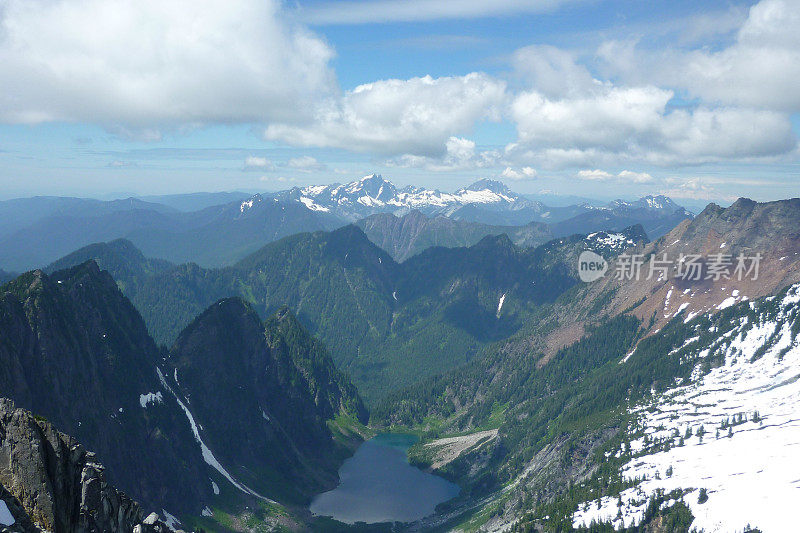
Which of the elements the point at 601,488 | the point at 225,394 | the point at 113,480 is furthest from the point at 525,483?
the point at 113,480

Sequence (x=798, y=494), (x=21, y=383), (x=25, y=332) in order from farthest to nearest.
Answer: (x=798, y=494) < (x=25, y=332) < (x=21, y=383)

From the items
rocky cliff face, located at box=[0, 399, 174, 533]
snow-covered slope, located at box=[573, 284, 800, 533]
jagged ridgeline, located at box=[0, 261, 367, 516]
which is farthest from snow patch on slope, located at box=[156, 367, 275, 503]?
rocky cliff face, located at box=[0, 399, 174, 533]

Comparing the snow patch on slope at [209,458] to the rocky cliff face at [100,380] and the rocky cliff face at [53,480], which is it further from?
the rocky cliff face at [53,480]

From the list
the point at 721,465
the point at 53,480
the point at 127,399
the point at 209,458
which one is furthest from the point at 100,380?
the point at 721,465

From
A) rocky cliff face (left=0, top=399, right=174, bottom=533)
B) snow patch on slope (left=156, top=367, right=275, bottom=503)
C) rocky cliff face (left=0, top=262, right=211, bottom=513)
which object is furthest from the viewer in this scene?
snow patch on slope (left=156, top=367, right=275, bottom=503)

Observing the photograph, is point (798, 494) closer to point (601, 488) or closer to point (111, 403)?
point (601, 488)

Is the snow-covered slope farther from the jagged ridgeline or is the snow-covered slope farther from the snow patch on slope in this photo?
the jagged ridgeline

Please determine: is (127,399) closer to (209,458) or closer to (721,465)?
(209,458)

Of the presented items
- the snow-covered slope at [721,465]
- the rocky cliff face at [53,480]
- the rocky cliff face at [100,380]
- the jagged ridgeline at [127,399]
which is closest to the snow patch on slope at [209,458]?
the jagged ridgeline at [127,399]
